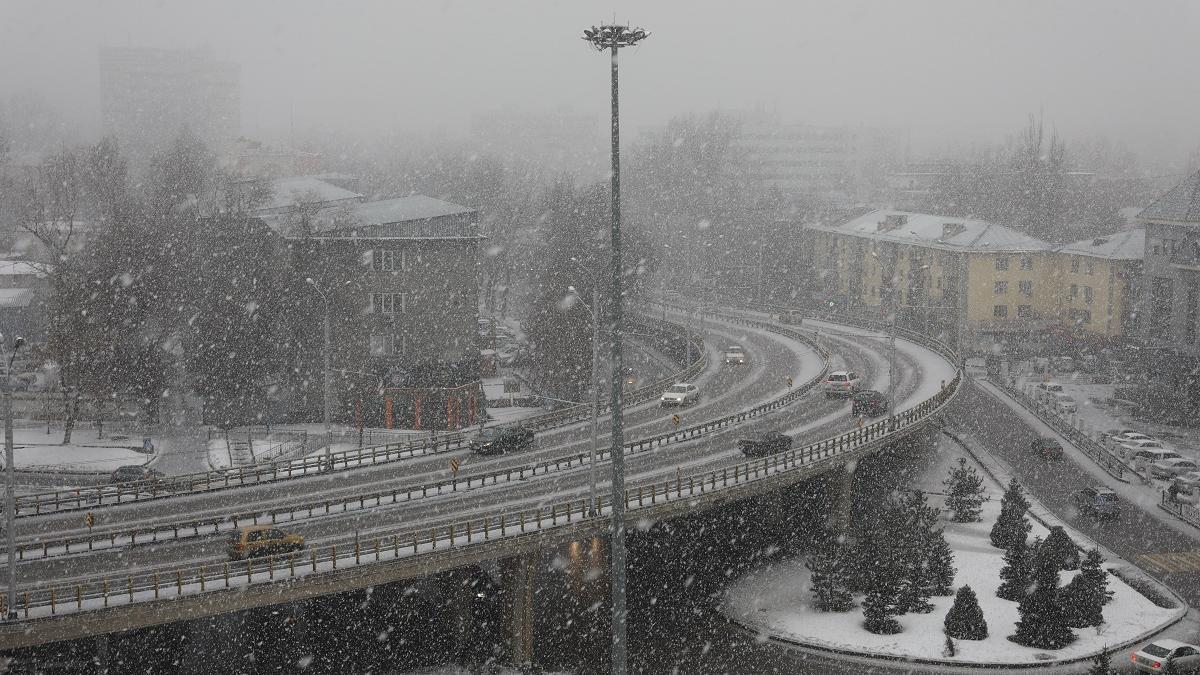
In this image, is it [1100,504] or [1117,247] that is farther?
[1117,247]

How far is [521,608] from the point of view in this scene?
29.0 meters

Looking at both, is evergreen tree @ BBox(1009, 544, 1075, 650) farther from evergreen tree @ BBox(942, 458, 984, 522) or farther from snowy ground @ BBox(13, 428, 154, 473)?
snowy ground @ BBox(13, 428, 154, 473)

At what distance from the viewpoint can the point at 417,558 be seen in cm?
2611

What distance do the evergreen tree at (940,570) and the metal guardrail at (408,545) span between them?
4599mm

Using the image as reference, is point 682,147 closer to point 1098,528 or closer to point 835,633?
point 1098,528

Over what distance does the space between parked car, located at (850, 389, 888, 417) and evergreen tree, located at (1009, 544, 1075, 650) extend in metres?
15.2

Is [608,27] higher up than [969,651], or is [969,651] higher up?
[608,27]

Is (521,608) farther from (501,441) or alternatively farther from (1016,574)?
(1016,574)

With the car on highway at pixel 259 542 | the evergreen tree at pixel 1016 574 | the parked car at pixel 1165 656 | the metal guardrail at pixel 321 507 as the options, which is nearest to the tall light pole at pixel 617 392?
the car on highway at pixel 259 542

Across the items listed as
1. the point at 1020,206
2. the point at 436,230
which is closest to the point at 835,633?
the point at 436,230

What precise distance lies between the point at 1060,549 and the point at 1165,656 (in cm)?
568

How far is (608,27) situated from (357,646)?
A: 18008 mm

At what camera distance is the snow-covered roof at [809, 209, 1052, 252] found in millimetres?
78375

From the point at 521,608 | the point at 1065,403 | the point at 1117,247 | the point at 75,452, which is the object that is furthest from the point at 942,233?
the point at 521,608
